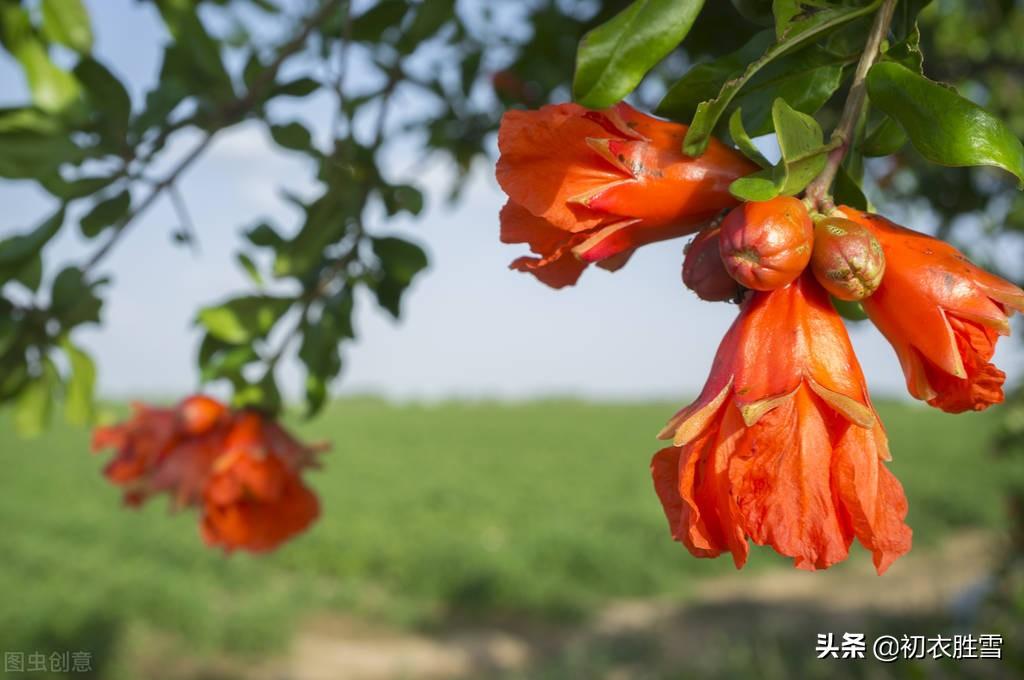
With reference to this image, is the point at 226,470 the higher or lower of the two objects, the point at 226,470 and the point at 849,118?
the lower

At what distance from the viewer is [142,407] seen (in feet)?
4.75

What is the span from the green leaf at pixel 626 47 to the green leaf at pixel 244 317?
0.82 metres

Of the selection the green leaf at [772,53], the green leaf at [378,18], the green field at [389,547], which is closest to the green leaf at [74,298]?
the green leaf at [378,18]

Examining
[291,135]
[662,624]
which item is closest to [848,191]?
[291,135]

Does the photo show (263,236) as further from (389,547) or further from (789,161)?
(389,547)

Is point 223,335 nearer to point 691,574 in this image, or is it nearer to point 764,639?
point 764,639

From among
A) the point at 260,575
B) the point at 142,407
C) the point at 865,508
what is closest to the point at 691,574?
the point at 260,575

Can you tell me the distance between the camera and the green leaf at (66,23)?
54.7 inches

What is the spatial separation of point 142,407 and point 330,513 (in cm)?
855

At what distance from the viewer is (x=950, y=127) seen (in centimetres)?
56

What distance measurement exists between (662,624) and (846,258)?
20.0 ft

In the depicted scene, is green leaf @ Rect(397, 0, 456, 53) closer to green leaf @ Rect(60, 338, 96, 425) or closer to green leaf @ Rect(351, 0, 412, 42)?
green leaf @ Rect(351, 0, 412, 42)

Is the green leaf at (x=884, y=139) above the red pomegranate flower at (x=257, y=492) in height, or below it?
above

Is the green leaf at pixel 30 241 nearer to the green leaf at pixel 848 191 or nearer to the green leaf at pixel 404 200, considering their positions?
the green leaf at pixel 404 200
